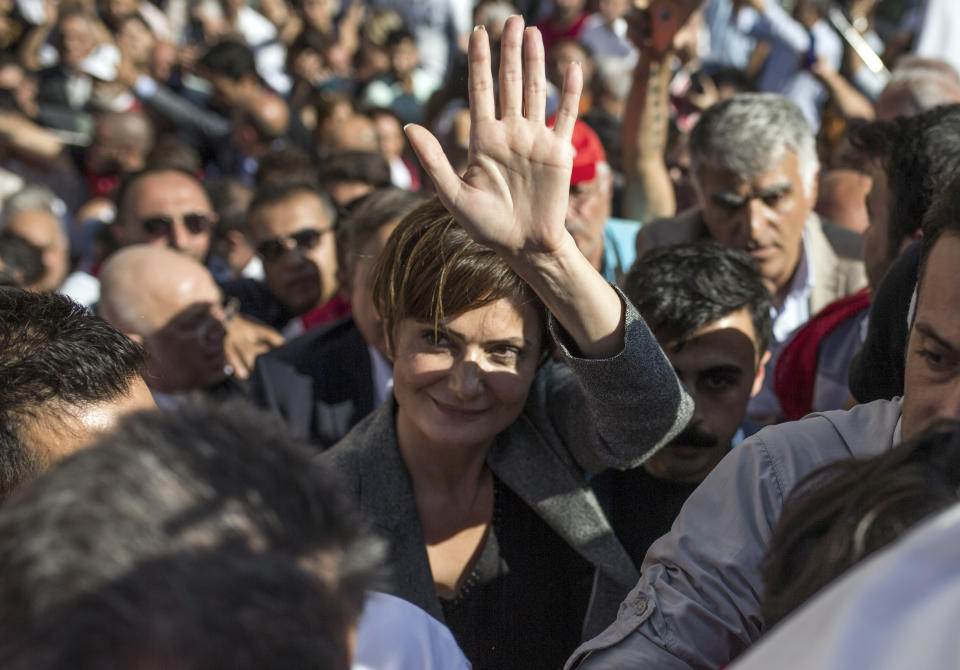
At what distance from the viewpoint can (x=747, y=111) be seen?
3777 millimetres

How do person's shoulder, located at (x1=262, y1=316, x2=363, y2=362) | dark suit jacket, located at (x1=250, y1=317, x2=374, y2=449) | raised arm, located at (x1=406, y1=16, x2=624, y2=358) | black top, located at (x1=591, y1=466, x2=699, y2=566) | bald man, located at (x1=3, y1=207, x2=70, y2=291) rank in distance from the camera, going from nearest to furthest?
raised arm, located at (x1=406, y1=16, x2=624, y2=358), black top, located at (x1=591, y1=466, x2=699, y2=566), dark suit jacket, located at (x1=250, y1=317, x2=374, y2=449), person's shoulder, located at (x1=262, y1=316, x2=363, y2=362), bald man, located at (x1=3, y1=207, x2=70, y2=291)

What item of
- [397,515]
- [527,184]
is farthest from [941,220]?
[397,515]

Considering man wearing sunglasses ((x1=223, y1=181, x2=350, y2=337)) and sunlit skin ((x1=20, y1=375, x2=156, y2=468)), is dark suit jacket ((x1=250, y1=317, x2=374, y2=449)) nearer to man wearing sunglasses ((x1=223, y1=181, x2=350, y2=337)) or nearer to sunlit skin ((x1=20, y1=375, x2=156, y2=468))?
man wearing sunglasses ((x1=223, y1=181, x2=350, y2=337))

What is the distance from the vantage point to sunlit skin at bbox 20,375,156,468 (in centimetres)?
173

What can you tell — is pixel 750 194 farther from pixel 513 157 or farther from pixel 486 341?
pixel 513 157

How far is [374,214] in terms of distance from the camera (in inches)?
142

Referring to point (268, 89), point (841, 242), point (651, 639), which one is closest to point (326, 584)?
point (651, 639)

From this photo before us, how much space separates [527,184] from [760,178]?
1.95 metres

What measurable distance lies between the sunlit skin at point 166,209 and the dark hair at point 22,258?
473 mm

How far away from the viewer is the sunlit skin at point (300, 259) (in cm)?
471

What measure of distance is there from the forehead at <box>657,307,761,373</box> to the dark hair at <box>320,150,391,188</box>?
2872 mm

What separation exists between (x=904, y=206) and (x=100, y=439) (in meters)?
2.30

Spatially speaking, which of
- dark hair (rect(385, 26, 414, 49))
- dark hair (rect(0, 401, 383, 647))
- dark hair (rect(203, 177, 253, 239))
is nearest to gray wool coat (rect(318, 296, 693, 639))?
dark hair (rect(0, 401, 383, 647))

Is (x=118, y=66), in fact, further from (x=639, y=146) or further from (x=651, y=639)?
(x=651, y=639)
